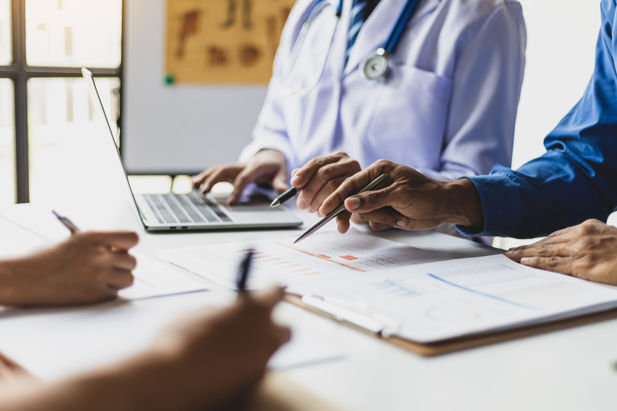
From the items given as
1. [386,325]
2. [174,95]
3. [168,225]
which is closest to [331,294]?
[386,325]

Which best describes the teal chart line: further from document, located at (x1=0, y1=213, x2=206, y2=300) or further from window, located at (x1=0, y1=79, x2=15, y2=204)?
window, located at (x1=0, y1=79, x2=15, y2=204)

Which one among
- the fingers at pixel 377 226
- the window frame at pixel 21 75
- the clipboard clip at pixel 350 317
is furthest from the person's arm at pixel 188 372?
the window frame at pixel 21 75

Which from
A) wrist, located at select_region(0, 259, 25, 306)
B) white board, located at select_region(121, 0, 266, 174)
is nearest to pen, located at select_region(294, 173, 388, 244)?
wrist, located at select_region(0, 259, 25, 306)

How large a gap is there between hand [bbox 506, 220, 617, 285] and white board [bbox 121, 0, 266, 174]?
2.03 meters

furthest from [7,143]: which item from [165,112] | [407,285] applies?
[407,285]

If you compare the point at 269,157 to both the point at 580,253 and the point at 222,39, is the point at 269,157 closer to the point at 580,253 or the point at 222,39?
the point at 580,253

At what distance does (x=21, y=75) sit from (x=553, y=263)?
2178mm

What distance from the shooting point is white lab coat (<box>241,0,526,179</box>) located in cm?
130

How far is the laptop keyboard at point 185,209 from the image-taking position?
44.5 inches

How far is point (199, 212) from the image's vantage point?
1196 mm

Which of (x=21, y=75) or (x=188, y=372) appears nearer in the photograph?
(x=188, y=372)

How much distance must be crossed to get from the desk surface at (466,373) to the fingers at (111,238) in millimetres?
69

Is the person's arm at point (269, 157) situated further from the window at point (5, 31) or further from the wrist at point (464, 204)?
the window at point (5, 31)

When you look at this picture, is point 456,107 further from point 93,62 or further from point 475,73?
point 93,62
